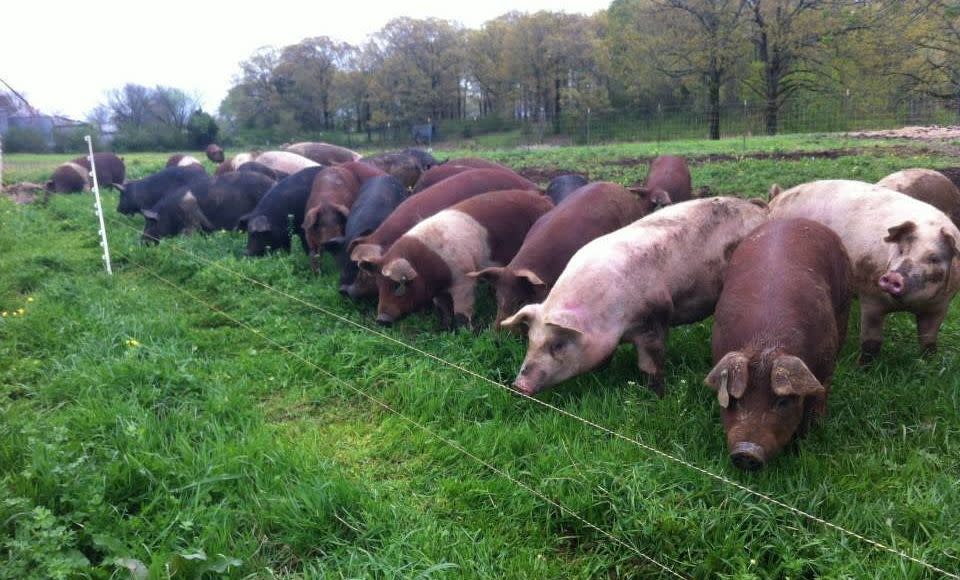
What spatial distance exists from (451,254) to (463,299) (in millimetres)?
441

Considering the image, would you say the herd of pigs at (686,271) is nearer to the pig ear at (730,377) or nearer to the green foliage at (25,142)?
the pig ear at (730,377)

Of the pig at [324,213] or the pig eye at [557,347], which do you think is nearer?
the pig eye at [557,347]

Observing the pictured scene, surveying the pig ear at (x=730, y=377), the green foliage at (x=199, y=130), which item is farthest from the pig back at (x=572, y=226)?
the green foliage at (x=199, y=130)

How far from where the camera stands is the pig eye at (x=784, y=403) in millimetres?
3510

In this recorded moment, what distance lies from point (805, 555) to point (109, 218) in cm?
1348

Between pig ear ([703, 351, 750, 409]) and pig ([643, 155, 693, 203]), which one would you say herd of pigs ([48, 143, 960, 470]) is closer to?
pig ear ([703, 351, 750, 409])

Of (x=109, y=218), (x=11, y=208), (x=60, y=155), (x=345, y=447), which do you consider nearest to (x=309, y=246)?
(x=345, y=447)

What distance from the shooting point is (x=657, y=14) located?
3541 cm

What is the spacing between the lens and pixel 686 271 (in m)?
5.06

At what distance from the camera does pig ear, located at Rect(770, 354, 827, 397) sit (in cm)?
338

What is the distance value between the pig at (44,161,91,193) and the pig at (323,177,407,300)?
44.3 ft

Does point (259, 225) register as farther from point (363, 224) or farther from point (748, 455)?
point (748, 455)

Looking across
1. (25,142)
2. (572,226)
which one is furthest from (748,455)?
(25,142)

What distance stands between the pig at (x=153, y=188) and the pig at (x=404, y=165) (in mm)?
3299
